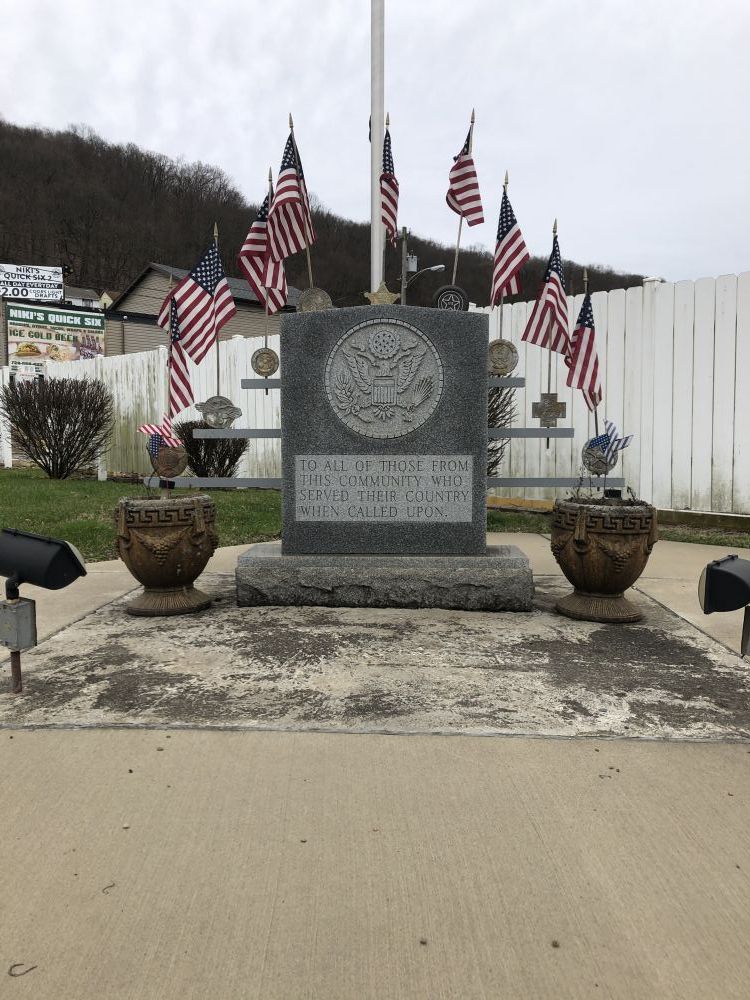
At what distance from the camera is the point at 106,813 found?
2266 mm

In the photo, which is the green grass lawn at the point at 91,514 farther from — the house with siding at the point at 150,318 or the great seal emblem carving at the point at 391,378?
the house with siding at the point at 150,318

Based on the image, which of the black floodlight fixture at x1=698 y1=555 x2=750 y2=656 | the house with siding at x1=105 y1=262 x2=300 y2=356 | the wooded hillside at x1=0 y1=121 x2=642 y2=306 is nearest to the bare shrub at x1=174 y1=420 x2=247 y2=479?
the black floodlight fixture at x1=698 y1=555 x2=750 y2=656

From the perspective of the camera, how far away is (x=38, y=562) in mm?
2961

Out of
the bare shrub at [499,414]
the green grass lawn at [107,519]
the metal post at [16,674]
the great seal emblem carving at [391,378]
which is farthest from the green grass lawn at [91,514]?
the metal post at [16,674]

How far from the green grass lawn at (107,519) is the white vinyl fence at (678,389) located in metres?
0.70

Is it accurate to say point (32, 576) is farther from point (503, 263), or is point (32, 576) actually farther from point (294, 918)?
point (503, 263)

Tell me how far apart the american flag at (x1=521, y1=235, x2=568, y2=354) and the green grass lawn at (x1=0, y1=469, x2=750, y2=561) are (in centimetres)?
343

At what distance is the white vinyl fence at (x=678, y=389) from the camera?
902 centimetres

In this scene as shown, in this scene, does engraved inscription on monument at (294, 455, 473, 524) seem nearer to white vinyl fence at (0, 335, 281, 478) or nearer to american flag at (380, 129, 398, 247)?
american flag at (380, 129, 398, 247)

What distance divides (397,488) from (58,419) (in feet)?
42.3

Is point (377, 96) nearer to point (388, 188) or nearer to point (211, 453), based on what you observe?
point (388, 188)

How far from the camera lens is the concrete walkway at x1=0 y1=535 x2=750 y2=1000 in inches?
63.7

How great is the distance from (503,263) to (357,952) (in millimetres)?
5879

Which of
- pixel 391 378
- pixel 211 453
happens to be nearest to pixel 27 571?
pixel 391 378
